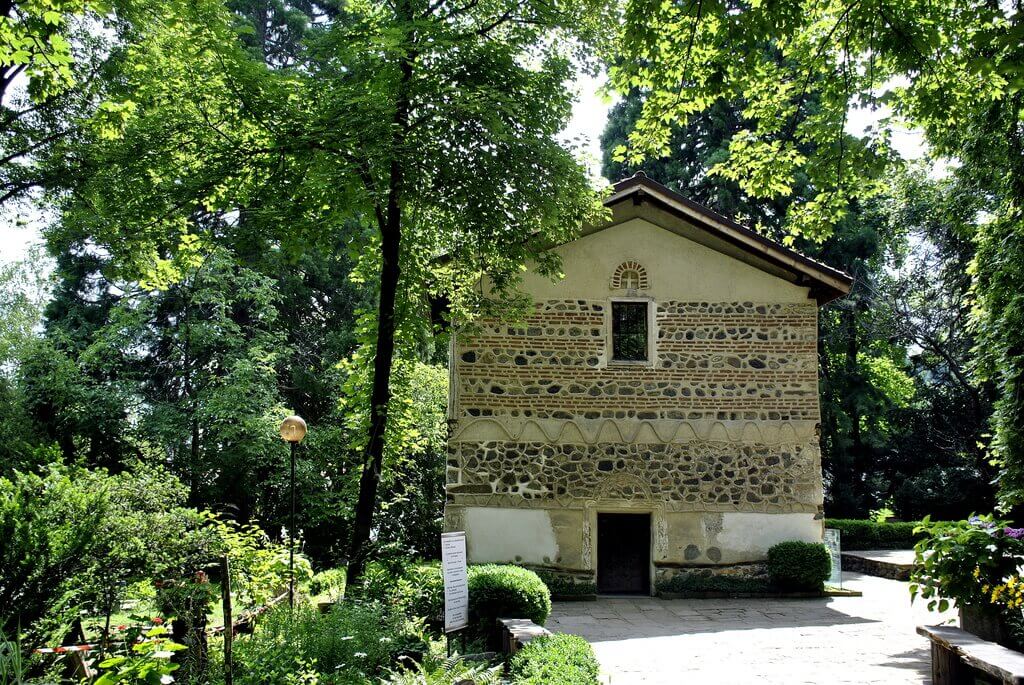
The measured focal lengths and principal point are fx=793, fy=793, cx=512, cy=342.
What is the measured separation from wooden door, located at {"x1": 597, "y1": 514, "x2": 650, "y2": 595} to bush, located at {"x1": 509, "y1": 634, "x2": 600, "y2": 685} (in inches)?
259

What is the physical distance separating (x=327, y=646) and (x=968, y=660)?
509 centimetres

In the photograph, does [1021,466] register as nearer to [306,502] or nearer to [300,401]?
[306,502]

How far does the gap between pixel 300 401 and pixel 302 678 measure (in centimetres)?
1826

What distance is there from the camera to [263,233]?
9359mm

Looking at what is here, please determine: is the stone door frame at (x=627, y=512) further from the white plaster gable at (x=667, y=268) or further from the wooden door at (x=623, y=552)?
the white plaster gable at (x=667, y=268)

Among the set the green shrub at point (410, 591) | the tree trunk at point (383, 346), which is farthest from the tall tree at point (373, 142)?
the green shrub at point (410, 591)

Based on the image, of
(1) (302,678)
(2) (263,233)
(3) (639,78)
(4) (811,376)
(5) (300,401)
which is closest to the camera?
(1) (302,678)

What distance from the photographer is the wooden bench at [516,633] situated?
7.05m

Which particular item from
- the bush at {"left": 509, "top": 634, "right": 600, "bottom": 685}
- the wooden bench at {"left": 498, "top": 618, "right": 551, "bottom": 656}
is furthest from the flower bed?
the wooden bench at {"left": 498, "top": 618, "right": 551, "bottom": 656}

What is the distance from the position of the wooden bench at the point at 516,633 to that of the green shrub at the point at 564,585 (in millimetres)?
4487

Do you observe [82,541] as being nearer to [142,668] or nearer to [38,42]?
[142,668]

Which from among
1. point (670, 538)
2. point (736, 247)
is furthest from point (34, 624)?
point (736, 247)

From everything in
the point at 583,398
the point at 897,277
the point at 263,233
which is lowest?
the point at 583,398

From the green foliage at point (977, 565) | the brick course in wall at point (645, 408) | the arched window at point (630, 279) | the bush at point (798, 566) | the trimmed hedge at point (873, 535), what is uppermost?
the arched window at point (630, 279)
